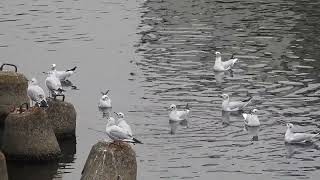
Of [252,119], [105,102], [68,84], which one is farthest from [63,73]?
[252,119]

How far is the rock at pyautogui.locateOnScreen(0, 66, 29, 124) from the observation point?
82.8 ft

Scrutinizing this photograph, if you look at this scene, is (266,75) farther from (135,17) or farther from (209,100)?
(135,17)

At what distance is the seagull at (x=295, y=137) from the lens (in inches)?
951

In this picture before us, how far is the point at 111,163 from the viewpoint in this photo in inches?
758

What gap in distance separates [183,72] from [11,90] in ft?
33.0

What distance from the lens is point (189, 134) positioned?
25.3 meters

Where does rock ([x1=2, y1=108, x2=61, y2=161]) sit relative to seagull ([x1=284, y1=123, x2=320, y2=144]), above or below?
above

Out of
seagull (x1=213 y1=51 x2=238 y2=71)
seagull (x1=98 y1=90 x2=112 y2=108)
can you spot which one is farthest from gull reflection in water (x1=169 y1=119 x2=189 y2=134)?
seagull (x1=213 y1=51 x2=238 y2=71)

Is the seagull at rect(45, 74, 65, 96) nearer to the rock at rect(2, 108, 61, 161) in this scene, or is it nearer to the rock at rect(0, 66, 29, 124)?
the rock at rect(0, 66, 29, 124)

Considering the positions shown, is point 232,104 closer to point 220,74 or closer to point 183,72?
point 183,72

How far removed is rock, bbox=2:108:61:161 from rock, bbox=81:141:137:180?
3.14m

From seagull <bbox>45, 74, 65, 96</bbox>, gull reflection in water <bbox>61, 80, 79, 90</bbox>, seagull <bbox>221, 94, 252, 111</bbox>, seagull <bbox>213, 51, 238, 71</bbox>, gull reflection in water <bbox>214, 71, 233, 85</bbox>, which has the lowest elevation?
gull reflection in water <bbox>214, 71, 233, 85</bbox>

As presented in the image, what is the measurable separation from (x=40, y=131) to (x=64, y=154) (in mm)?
1618

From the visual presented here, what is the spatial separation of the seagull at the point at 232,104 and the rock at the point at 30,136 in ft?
23.5
